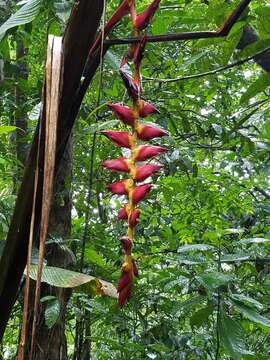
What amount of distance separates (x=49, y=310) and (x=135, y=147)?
83 centimetres

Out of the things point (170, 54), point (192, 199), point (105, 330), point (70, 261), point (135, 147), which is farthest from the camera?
point (170, 54)

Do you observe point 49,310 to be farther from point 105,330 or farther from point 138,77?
point 105,330

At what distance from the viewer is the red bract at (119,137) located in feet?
1.47

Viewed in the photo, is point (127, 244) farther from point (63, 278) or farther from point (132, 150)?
point (63, 278)

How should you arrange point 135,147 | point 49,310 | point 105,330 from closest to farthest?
point 135,147 < point 49,310 < point 105,330

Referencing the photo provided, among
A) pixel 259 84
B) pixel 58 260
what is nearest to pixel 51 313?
pixel 58 260

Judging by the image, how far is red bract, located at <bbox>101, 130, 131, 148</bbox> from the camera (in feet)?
1.47

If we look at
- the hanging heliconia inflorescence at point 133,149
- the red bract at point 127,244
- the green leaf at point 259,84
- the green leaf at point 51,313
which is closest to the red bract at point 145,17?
the hanging heliconia inflorescence at point 133,149

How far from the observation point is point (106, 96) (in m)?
2.06

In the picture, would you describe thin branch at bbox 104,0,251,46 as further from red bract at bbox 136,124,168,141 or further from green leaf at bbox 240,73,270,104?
green leaf at bbox 240,73,270,104

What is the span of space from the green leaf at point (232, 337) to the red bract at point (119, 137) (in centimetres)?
85

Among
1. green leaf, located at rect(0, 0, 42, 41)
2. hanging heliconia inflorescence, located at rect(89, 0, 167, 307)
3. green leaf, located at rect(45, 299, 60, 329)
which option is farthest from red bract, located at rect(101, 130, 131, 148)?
green leaf, located at rect(45, 299, 60, 329)

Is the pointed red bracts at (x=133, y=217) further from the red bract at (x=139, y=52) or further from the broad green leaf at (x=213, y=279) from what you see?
the broad green leaf at (x=213, y=279)

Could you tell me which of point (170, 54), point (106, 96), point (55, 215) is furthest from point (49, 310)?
point (170, 54)
